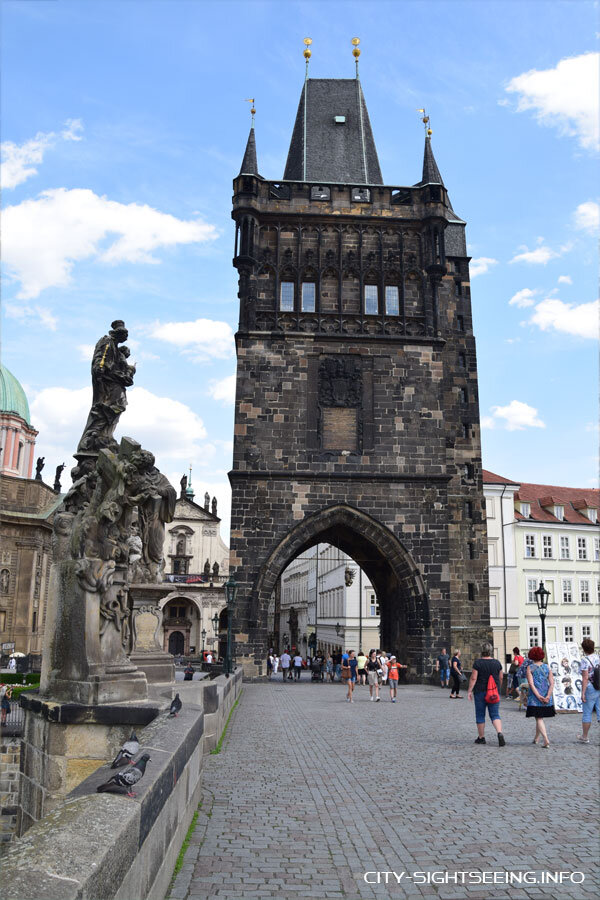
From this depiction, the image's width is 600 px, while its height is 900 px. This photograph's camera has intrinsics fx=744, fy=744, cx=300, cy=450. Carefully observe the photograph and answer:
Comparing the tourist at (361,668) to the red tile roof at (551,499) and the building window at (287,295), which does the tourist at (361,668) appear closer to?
the building window at (287,295)

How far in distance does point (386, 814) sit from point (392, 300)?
22935 mm

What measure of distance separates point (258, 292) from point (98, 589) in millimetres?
21371

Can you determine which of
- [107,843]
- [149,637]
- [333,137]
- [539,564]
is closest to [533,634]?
[539,564]

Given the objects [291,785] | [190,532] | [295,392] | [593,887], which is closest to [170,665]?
[291,785]

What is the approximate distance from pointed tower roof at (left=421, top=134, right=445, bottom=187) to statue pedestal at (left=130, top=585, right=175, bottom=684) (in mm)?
23256

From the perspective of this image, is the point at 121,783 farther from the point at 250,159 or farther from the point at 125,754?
the point at 250,159

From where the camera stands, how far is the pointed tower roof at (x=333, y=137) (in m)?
29.9

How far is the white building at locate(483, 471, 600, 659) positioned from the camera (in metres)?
42.1

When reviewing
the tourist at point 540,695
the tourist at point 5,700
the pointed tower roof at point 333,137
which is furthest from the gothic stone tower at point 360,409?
the tourist at point 540,695

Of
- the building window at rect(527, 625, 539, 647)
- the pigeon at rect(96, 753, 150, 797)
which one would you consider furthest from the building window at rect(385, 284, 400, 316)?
the pigeon at rect(96, 753, 150, 797)

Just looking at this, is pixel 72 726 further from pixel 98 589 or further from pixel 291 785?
pixel 291 785

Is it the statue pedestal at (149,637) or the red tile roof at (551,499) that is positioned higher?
the red tile roof at (551,499)

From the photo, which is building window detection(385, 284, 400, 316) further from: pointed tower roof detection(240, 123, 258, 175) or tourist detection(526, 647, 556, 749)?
tourist detection(526, 647, 556, 749)

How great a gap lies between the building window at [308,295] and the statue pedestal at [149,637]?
19091 mm
